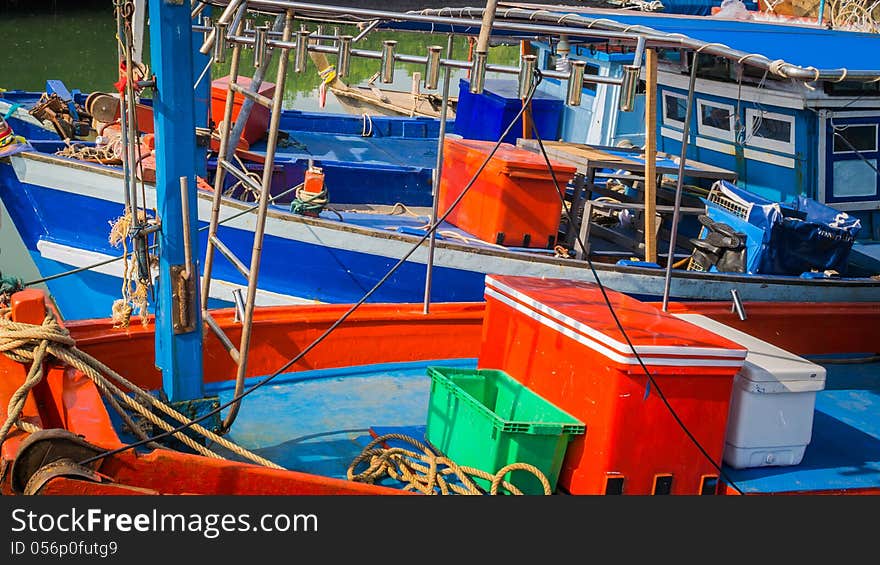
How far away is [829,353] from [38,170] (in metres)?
6.75

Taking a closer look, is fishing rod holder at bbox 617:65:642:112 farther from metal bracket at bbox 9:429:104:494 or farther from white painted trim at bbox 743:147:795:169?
white painted trim at bbox 743:147:795:169

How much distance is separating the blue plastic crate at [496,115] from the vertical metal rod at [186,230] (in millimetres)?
5760

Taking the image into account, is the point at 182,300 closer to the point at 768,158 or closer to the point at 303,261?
the point at 303,261

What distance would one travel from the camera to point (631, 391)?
438 cm

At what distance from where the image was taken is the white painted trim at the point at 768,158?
8.38m

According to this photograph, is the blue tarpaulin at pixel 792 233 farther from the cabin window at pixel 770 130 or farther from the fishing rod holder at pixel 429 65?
the fishing rod holder at pixel 429 65

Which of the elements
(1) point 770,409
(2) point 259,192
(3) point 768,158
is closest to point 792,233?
(3) point 768,158

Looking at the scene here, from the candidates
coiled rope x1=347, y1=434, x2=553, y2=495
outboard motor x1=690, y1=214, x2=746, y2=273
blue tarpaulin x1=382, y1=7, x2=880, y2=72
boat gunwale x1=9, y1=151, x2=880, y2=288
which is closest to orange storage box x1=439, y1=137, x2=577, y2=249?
boat gunwale x1=9, y1=151, x2=880, y2=288

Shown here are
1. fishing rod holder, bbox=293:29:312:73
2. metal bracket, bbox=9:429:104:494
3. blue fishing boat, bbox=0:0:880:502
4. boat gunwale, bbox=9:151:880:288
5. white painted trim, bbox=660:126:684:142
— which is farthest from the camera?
white painted trim, bbox=660:126:684:142

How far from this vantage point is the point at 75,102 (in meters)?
11.1

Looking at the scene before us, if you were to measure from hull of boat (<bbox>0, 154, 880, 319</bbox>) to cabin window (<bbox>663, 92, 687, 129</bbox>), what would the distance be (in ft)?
7.29

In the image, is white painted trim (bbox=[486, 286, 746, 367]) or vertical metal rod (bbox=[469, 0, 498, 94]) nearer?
vertical metal rod (bbox=[469, 0, 498, 94])

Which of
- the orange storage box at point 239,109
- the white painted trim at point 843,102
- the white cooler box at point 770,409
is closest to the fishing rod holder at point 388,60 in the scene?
the white cooler box at point 770,409

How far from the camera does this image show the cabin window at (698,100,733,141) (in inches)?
346
